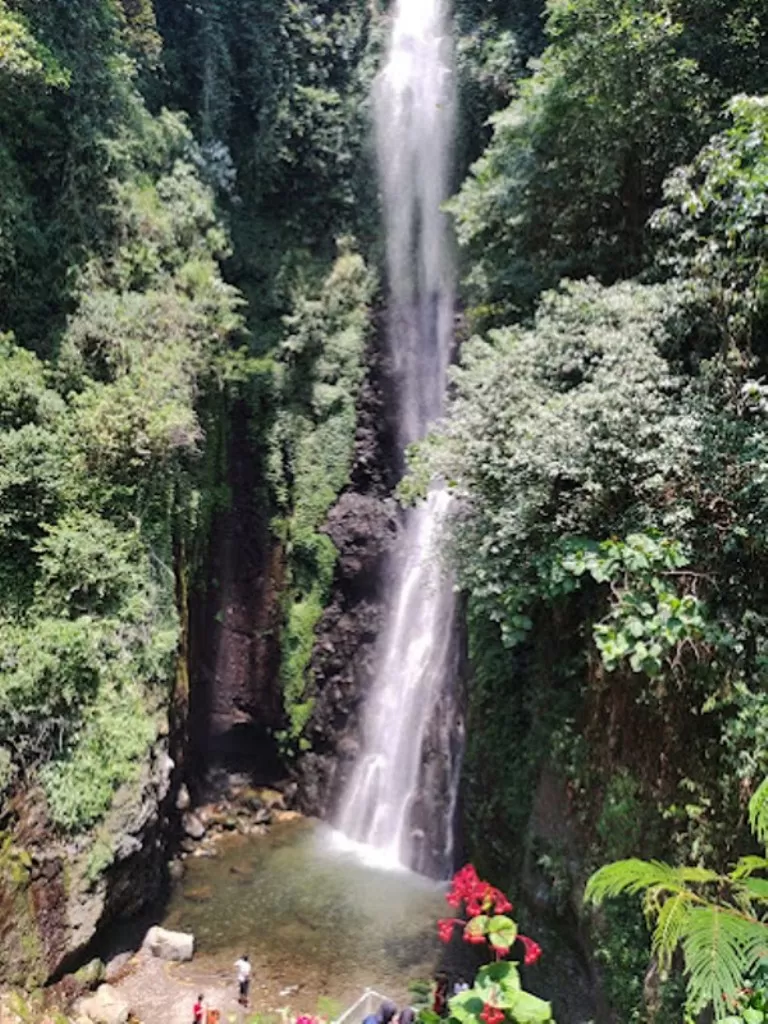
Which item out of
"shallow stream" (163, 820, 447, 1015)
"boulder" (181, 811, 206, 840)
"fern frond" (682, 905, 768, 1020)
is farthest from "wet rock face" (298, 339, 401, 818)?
"fern frond" (682, 905, 768, 1020)

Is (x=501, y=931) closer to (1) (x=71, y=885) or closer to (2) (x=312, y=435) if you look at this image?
(1) (x=71, y=885)

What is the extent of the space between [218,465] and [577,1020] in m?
12.7

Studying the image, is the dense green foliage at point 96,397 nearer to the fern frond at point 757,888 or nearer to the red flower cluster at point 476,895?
the red flower cluster at point 476,895

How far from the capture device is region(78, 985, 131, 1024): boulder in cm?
884

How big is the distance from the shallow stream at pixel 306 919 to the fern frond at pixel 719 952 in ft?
27.0

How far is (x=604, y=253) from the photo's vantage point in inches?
426

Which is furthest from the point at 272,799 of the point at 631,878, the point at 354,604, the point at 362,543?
the point at 631,878

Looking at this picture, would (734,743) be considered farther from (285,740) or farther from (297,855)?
(285,740)

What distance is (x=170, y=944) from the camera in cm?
1045

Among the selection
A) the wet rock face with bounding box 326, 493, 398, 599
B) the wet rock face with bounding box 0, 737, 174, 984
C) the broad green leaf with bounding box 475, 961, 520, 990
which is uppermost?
the wet rock face with bounding box 326, 493, 398, 599

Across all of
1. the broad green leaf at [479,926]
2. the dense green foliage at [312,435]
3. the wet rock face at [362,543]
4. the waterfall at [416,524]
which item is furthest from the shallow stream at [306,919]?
the broad green leaf at [479,926]

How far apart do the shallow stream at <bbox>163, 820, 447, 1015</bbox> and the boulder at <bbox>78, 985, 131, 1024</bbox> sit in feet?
4.13

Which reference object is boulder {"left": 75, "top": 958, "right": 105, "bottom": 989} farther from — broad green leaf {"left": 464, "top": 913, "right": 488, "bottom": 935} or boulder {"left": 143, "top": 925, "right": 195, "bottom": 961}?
broad green leaf {"left": 464, "top": 913, "right": 488, "bottom": 935}

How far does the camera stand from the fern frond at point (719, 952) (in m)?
2.17
